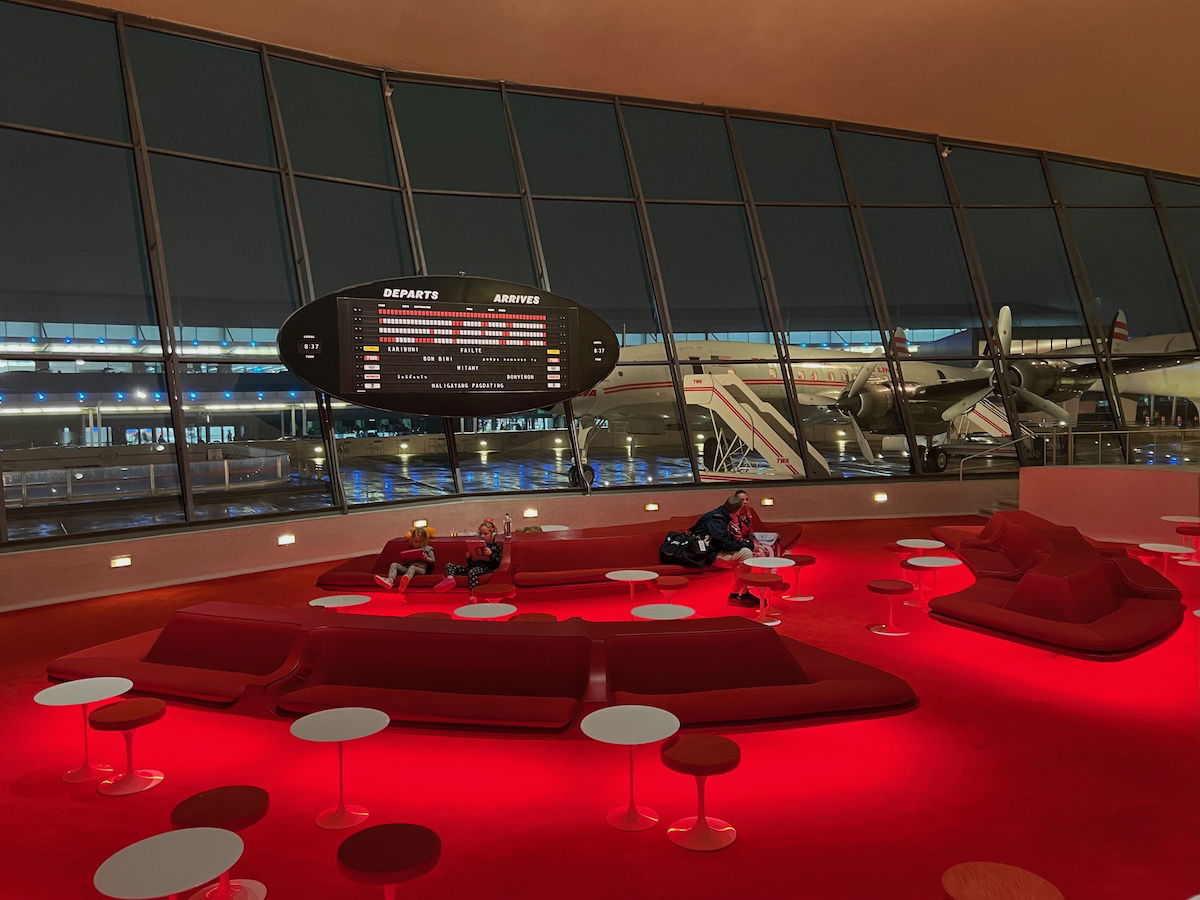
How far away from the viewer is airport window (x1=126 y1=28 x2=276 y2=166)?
868 cm

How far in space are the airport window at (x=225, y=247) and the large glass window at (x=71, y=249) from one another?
0.34 m

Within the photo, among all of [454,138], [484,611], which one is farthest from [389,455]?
[484,611]

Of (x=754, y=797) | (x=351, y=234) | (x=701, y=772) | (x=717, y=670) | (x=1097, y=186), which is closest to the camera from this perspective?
(x=701, y=772)

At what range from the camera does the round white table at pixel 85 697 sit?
366cm

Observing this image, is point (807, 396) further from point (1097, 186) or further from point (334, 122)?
point (334, 122)

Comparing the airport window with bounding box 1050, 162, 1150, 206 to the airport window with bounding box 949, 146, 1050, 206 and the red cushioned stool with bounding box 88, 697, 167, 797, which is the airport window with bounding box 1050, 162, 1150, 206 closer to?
the airport window with bounding box 949, 146, 1050, 206

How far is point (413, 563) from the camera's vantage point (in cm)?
773

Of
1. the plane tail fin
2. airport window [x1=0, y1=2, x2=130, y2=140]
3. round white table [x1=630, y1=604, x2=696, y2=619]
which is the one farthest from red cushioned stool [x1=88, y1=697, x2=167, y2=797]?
the plane tail fin

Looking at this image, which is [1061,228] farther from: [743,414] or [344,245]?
[344,245]

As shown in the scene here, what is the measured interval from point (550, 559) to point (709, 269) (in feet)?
19.4

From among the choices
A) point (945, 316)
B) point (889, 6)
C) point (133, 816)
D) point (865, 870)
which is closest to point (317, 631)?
point (133, 816)

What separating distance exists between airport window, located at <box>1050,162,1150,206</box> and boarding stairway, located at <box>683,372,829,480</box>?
6.24 meters

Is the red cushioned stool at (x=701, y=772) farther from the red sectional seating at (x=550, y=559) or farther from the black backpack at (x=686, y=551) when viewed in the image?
the black backpack at (x=686, y=551)

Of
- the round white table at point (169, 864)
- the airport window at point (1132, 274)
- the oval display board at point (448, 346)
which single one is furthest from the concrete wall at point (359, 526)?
the round white table at point (169, 864)
